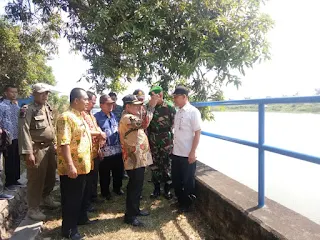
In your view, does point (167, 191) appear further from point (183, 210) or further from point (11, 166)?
point (11, 166)

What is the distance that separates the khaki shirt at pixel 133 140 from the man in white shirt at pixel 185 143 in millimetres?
407

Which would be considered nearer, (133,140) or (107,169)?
(133,140)

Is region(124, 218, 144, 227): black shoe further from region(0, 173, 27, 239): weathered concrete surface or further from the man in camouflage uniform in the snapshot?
region(0, 173, 27, 239): weathered concrete surface

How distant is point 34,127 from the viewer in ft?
10.9

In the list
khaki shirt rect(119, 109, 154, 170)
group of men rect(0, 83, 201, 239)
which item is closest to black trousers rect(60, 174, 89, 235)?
group of men rect(0, 83, 201, 239)

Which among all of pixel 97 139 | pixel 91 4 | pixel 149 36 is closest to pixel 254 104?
pixel 97 139

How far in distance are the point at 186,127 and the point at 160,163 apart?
947mm

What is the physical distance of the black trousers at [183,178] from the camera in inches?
129

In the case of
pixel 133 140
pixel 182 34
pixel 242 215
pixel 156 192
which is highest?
pixel 182 34

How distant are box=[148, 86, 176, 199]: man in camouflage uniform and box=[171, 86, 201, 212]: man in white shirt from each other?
45cm

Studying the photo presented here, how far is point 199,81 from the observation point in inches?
231

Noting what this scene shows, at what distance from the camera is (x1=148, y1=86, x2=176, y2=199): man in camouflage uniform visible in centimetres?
375

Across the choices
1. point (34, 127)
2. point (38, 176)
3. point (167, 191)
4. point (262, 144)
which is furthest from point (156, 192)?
point (262, 144)

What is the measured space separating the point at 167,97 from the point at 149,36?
144cm
